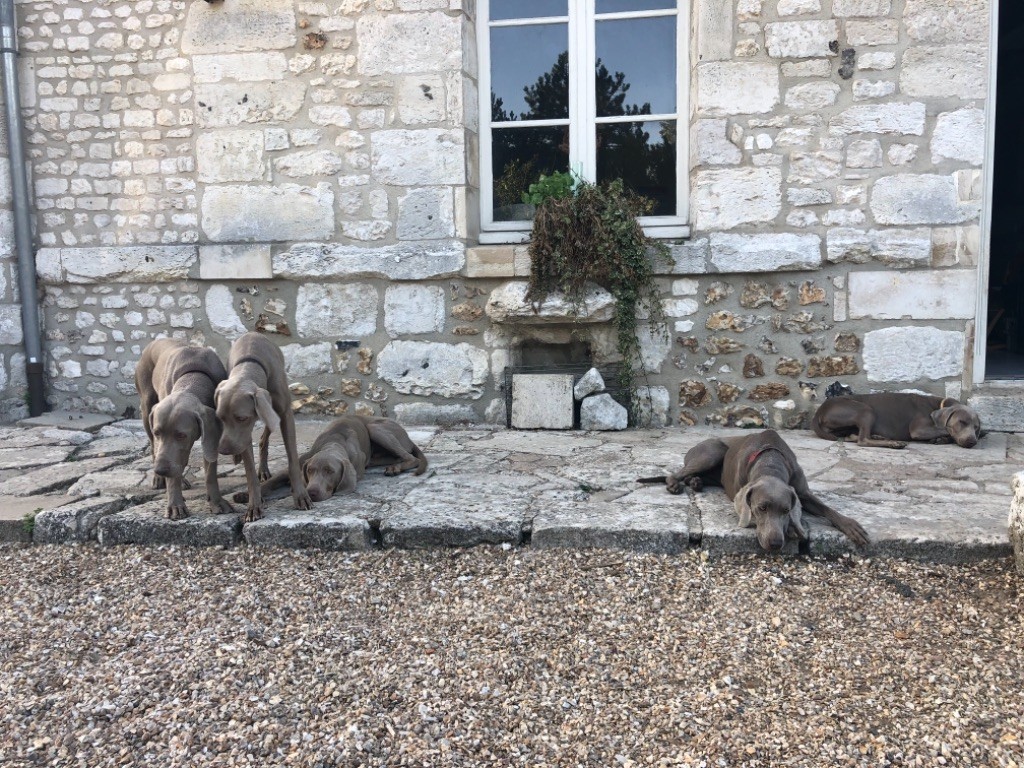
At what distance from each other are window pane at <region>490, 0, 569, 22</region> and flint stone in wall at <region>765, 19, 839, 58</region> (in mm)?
1557

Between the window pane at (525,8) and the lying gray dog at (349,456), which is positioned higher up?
the window pane at (525,8)

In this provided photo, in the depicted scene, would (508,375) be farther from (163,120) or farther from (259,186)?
(163,120)

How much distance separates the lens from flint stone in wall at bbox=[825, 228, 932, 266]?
5.39 meters

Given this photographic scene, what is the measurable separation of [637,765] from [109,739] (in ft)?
4.69

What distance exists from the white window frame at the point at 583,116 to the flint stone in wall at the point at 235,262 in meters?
1.64

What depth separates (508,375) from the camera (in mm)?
5938

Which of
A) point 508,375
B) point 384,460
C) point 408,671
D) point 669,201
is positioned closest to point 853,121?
point 669,201

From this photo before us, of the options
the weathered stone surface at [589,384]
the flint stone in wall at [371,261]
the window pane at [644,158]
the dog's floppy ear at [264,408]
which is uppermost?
the window pane at [644,158]

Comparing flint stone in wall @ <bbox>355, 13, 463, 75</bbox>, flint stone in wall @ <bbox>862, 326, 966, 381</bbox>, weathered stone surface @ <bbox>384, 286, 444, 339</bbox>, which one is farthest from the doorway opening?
flint stone in wall @ <bbox>355, 13, 463, 75</bbox>

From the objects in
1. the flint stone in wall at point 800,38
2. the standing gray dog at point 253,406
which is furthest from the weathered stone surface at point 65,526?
the flint stone in wall at point 800,38

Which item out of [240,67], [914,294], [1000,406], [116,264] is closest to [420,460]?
[116,264]

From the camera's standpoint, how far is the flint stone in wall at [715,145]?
552 centimetres

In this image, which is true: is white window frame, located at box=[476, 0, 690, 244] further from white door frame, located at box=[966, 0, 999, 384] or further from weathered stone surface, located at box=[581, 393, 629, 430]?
white door frame, located at box=[966, 0, 999, 384]

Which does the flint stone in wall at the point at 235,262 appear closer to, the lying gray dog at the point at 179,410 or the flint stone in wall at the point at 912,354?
the lying gray dog at the point at 179,410
